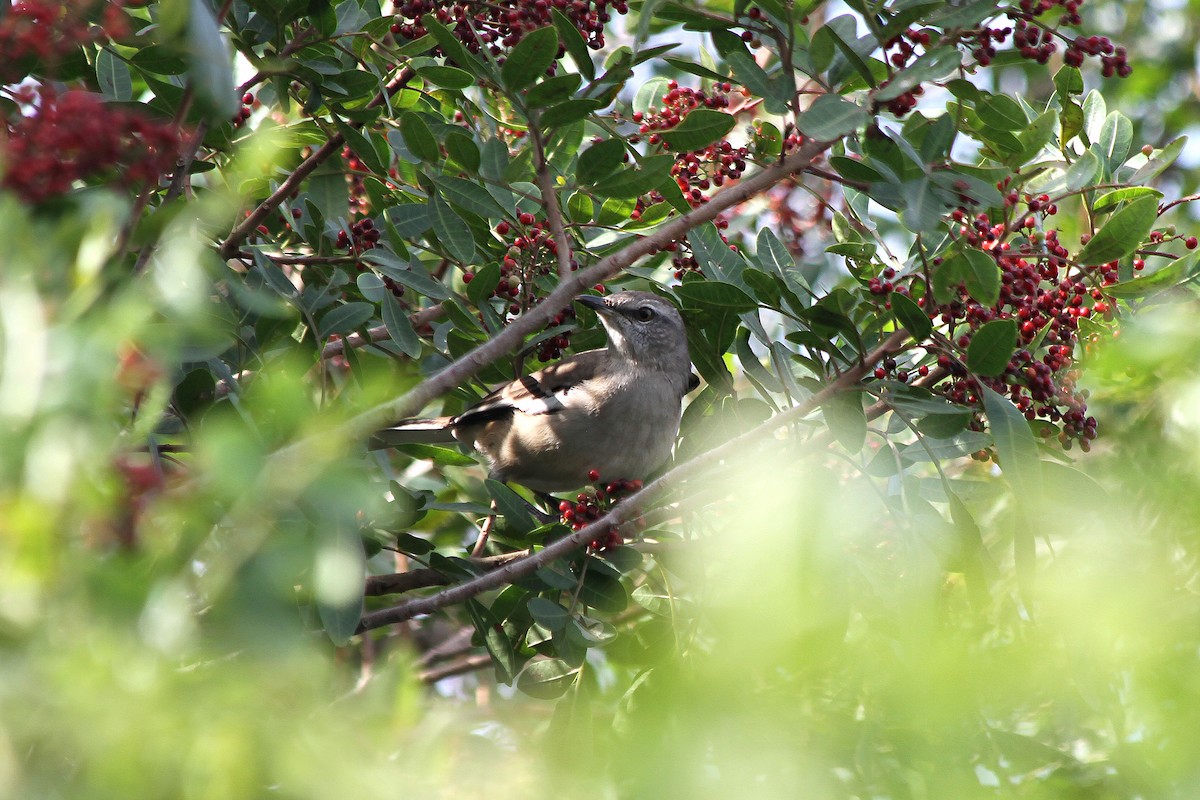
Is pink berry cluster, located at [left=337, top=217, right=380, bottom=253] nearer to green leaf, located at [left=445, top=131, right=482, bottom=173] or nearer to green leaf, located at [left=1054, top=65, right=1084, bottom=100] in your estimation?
green leaf, located at [left=445, top=131, right=482, bottom=173]

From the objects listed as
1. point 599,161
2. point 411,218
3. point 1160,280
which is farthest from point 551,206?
point 1160,280

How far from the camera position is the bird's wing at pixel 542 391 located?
6688 millimetres

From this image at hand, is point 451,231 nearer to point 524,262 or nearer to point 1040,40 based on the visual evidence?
point 524,262

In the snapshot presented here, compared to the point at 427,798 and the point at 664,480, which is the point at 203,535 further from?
the point at 664,480

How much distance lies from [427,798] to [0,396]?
2.71 ft

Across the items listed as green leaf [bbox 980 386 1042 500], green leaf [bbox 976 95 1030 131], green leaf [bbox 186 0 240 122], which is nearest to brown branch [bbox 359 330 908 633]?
green leaf [bbox 980 386 1042 500]

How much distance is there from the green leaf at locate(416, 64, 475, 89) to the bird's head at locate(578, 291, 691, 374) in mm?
2359

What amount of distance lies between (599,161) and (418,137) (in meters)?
0.70

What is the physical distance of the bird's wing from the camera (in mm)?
6688

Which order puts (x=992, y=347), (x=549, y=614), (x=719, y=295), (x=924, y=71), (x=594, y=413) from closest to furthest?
1. (x=924, y=71)
2. (x=992, y=347)
3. (x=719, y=295)
4. (x=549, y=614)
5. (x=594, y=413)

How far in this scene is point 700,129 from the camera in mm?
3914

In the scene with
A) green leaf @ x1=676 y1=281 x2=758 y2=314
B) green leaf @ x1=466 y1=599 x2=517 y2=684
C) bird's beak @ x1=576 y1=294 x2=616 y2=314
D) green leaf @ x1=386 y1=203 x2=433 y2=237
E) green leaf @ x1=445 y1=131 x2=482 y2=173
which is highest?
green leaf @ x1=445 y1=131 x2=482 y2=173

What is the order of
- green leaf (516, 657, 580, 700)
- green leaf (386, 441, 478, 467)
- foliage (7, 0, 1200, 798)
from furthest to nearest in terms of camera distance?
green leaf (386, 441, 478, 467)
green leaf (516, 657, 580, 700)
foliage (7, 0, 1200, 798)

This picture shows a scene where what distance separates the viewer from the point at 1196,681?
1698 mm
